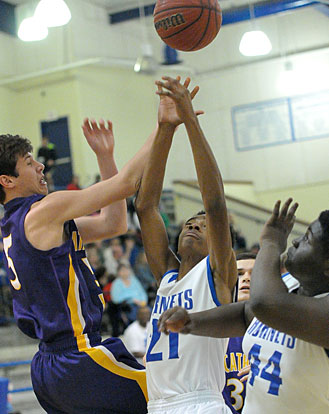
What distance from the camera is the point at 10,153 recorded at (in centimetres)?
356

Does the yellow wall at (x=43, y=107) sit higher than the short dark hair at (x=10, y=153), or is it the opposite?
the yellow wall at (x=43, y=107)

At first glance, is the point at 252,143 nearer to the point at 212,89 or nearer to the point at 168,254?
the point at 212,89

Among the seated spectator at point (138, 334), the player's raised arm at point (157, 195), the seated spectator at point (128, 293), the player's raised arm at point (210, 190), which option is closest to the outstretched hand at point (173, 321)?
the player's raised arm at point (210, 190)

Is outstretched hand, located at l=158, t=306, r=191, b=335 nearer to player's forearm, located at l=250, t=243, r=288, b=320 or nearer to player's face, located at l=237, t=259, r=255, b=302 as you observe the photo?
Result: player's forearm, located at l=250, t=243, r=288, b=320

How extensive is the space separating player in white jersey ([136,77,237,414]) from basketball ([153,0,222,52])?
683 millimetres

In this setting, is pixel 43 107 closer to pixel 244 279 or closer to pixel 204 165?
pixel 244 279

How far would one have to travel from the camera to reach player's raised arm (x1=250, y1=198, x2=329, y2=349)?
2441 mm

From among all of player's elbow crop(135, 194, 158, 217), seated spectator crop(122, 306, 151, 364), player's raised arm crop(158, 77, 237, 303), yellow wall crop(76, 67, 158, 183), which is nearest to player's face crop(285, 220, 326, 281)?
player's raised arm crop(158, 77, 237, 303)

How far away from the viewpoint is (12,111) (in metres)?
18.0

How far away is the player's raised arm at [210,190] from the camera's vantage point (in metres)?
3.21

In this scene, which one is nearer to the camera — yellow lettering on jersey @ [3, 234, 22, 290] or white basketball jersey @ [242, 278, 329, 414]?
white basketball jersey @ [242, 278, 329, 414]

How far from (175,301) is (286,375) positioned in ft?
2.76

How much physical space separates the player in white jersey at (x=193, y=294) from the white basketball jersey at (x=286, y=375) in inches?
18.8

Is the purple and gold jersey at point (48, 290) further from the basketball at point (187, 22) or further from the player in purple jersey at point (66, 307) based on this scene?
the basketball at point (187, 22)
